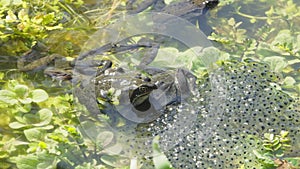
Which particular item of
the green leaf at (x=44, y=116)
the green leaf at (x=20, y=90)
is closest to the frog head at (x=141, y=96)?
the green leaf at (x=44, y=116)

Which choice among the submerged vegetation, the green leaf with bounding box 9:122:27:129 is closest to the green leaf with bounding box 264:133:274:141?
the submerged vegetation

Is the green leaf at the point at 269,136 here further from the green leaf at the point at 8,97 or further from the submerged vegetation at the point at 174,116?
the green leaf at the point at 8,97

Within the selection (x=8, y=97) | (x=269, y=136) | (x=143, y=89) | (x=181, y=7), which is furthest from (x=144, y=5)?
(x=269, y=136)

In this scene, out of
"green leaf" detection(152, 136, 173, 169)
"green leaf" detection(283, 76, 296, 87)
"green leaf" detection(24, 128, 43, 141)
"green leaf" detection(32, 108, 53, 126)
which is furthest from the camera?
"green leaf" detection(283, 76, 296, 87)

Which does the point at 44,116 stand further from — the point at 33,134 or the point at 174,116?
the point at 174,116

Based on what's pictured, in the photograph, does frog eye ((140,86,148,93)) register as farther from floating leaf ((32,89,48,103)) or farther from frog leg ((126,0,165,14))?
frog leg ((126,0,165,14))

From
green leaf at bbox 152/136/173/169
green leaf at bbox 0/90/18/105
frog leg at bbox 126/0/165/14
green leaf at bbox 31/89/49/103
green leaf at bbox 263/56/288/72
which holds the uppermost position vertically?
frog leg at bbox 126/0/165/14

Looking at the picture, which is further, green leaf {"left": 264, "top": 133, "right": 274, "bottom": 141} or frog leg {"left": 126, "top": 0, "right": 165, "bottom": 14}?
frog leg {"left": 126, "top": 0, "right": 165, "bottom": 14}
